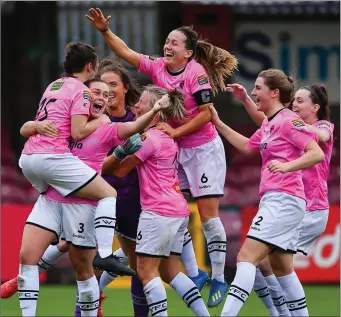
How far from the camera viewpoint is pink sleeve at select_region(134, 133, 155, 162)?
29.2 ft

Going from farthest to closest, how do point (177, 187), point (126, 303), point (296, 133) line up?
1. point (126, 303)
2. point (177, 187)
3. point (296, 133)

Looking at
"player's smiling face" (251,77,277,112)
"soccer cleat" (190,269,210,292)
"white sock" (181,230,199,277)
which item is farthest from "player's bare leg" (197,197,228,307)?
"player's smiling face" (251,77,277,112)

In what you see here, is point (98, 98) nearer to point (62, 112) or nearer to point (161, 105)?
point (62, 112)

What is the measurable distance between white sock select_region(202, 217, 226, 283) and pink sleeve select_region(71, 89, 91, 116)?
1703 mm

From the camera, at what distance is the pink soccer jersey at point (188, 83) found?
9359 mm

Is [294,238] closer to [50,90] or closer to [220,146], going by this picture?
[220,146]

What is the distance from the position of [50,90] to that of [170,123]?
1206mm

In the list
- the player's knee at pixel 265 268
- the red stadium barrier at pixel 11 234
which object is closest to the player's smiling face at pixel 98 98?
the player's knee at pixel 265 268

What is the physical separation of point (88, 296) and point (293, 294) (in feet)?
5.44

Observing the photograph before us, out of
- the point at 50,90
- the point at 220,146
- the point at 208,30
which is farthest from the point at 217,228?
the point at 208,30

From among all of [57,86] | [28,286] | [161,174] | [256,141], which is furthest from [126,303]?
[57,86]

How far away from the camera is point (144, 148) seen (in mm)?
8898

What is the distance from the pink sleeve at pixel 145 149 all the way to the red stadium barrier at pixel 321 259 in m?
6.50

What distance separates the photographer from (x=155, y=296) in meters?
8.89
